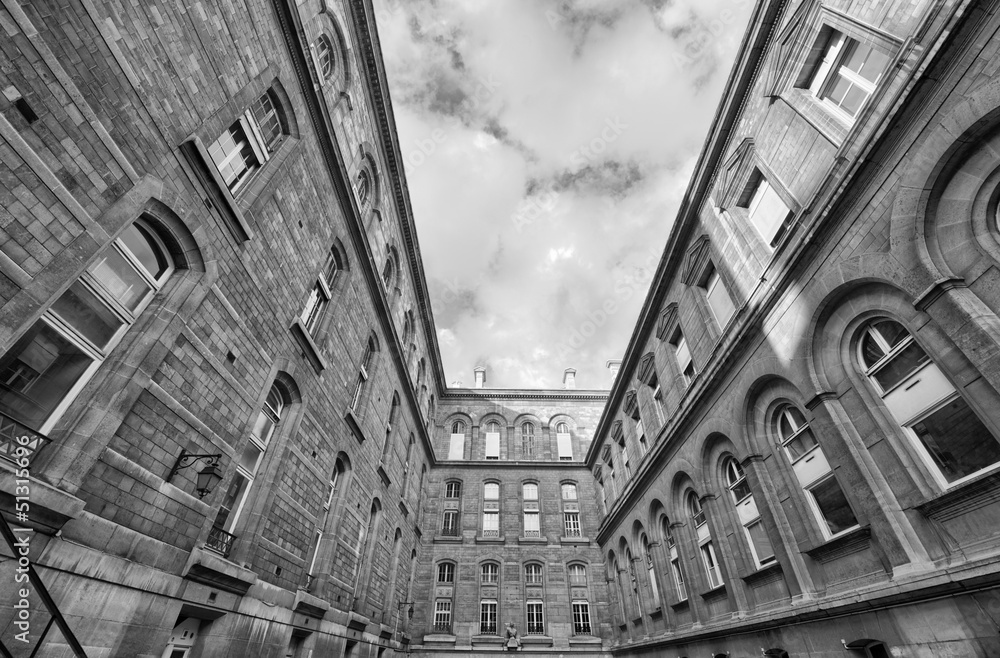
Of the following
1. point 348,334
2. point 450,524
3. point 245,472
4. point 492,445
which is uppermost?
point 492,445

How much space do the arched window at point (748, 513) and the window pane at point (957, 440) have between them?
170 inches

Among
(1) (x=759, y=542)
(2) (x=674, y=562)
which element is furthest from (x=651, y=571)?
(1) (x=759, y=542)

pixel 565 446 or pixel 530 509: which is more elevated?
pixel 565 446

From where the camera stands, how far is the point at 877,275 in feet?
21.8

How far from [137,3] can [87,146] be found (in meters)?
2.42

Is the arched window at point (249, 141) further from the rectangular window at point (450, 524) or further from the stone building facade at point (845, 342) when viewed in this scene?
the rectangular window at point (450, 524)

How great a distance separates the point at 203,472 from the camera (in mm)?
6352

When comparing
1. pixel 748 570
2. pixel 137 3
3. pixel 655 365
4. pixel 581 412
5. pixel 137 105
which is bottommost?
pixel 748 570

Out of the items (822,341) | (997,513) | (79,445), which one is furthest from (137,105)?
(997,513)

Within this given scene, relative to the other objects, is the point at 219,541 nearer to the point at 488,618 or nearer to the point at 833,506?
the point at 833,506

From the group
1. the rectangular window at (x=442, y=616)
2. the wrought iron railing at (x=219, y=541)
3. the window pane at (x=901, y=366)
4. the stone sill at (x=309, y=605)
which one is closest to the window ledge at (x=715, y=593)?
the window pane at (x=901, y=366)

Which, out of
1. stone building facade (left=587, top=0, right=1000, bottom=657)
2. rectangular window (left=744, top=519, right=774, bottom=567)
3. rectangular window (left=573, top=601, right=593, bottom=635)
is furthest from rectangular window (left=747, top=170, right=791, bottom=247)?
rectangular window (left=573, top=601, right=593, bottom=635)

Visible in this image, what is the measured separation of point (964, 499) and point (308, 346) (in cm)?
1160

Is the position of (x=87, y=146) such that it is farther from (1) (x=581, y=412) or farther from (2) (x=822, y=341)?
(1) (x=581, y=412)
